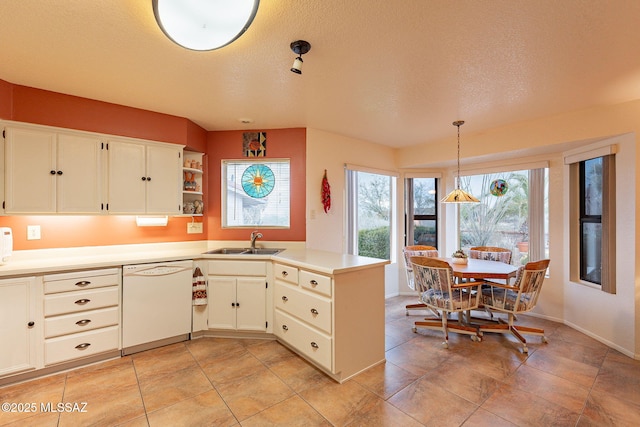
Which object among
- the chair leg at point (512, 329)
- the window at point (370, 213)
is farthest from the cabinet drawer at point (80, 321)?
the chair leg at point (512, 329)

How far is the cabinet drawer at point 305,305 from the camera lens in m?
2.21

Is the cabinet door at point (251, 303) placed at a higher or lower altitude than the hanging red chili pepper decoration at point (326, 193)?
lower

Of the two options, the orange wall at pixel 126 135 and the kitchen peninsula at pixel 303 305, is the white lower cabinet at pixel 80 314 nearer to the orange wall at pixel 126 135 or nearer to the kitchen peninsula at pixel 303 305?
the kitchen peninsula at pixel 303 305

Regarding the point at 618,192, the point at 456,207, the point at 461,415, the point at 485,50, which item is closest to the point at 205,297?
the point at 461,415

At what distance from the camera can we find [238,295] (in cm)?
290

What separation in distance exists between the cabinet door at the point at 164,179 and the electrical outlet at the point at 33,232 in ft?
2.82

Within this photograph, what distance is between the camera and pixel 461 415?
1.82 m

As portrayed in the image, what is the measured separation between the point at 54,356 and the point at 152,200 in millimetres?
1485

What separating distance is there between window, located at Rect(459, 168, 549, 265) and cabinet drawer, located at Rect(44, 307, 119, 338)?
4543mm

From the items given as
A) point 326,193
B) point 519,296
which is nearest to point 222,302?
point 326,193

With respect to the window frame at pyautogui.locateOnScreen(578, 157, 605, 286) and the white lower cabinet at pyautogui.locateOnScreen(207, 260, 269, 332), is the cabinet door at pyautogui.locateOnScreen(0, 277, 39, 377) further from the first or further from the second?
the window frame at pyautogui.locateOnScreen(578, 157, 605, 286)

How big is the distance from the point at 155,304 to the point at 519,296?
3523 millimetres

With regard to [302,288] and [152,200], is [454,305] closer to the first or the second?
[302,288]

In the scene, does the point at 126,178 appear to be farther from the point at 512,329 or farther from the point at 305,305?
the point at 512,329
